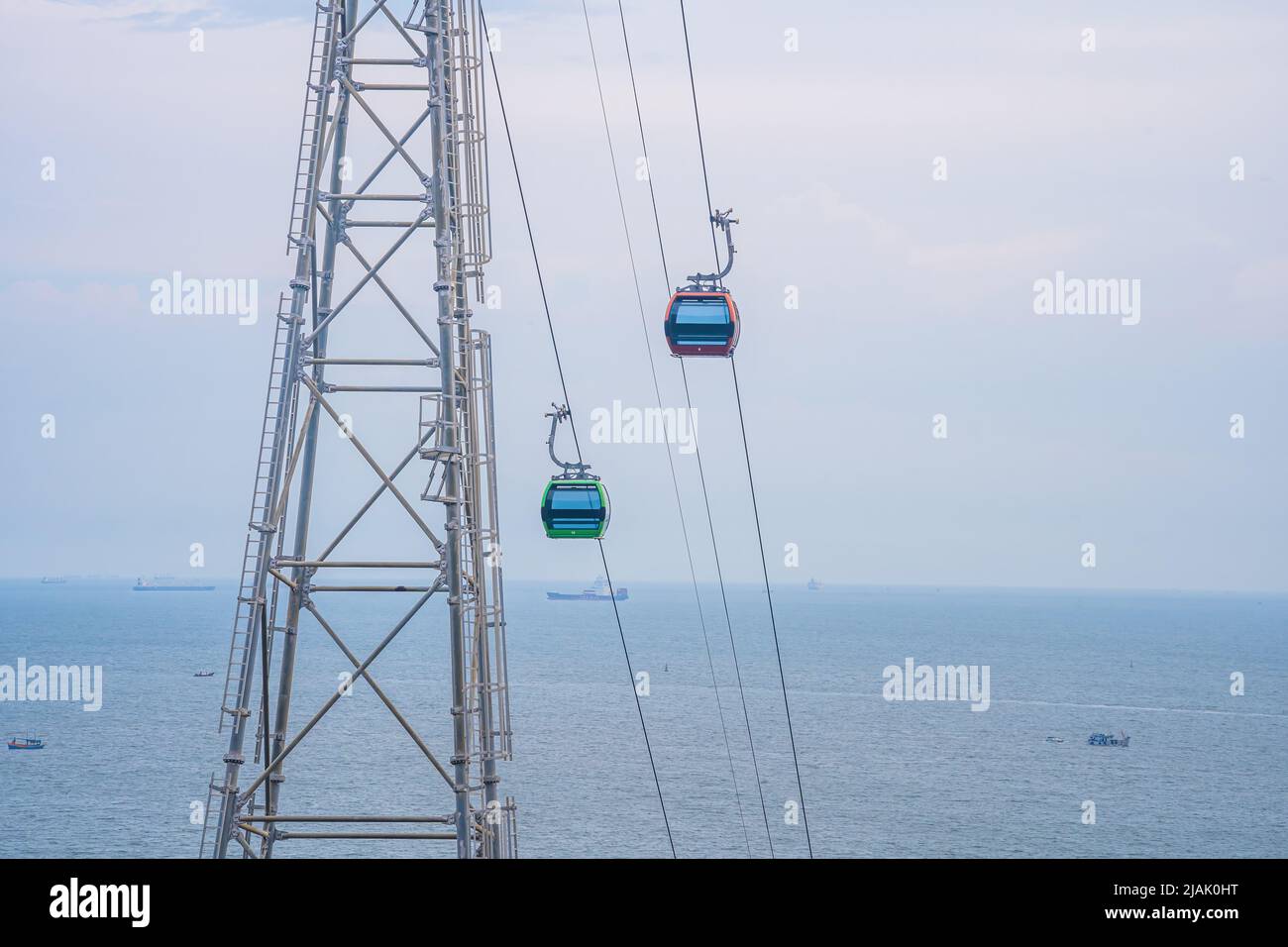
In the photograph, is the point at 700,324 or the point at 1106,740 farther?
the point at 1106,740

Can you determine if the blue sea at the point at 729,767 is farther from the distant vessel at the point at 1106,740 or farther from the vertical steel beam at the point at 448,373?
the vertical steel beam at the point at 448,373

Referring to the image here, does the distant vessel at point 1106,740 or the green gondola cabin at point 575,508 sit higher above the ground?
the green gondola cabin at point 575,508

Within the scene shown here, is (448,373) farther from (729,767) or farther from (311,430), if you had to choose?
(729,767)

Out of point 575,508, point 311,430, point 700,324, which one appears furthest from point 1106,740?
point 311,430

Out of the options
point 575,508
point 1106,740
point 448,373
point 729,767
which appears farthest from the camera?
point 1106,740

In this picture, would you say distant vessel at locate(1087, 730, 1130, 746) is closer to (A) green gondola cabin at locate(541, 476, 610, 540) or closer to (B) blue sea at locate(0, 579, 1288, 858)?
(B) blue sea at locate(0, 579, 1288, 858)

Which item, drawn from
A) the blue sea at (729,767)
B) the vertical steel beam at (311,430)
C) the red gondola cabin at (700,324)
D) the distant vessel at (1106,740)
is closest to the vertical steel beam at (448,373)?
the vertical steel beam at (311,430)

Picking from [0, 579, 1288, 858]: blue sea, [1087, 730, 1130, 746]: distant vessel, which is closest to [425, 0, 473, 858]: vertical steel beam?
[0, 579, 1288, 858]: blue sea
